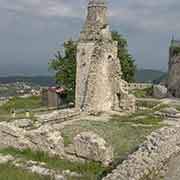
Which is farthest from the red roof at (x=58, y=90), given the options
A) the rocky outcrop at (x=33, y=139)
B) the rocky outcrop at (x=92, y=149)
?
the rocky outcrop at (x=92, y=149)

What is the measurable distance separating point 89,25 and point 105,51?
238 centimetres

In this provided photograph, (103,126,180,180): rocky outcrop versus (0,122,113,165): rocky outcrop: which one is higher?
(103,126,180,180): rocky outcrop

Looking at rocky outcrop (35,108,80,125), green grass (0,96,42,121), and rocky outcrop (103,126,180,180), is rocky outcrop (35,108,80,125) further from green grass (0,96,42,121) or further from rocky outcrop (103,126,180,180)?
green grass (0,96,42,121)

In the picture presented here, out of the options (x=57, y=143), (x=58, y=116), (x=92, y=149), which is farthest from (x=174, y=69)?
(x=92, y=149)

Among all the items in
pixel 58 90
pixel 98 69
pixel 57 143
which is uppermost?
pixel 98 69

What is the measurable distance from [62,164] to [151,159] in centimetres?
370

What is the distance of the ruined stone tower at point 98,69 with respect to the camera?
23620mm

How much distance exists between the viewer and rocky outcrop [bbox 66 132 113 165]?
40.8 feet

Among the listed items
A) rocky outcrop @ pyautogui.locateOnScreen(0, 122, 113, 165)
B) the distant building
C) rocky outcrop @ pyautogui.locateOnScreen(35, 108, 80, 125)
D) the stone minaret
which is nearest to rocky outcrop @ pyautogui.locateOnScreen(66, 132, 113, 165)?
rocky outcrop @ pyautogui.locateOnScreen(0, 122, 113, 165)

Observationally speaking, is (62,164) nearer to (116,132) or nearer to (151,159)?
(151,159)

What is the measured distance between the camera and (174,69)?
142 feet

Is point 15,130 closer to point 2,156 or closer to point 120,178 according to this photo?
point 2,156

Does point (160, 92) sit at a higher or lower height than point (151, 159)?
lower

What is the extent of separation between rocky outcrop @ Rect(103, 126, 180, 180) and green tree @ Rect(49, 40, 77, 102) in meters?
22.8
